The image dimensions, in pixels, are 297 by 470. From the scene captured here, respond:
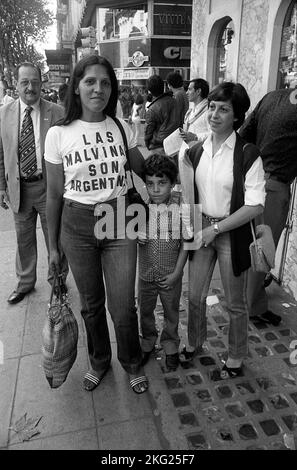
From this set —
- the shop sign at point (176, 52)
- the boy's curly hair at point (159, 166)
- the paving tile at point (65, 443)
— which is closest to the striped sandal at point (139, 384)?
the paving tile at point (65, 443)

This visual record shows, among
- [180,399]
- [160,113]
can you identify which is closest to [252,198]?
[180,399]

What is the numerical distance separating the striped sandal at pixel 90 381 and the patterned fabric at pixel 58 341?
0.75 feet

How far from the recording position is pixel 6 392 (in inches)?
104

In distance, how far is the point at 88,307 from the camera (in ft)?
8.13

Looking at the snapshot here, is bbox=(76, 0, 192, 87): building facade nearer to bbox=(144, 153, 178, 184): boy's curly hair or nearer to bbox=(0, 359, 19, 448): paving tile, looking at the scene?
bbox=(144, 153, 178, 184): boy's curly hair

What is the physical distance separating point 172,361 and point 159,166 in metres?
1.39

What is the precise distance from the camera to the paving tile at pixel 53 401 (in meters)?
2.37

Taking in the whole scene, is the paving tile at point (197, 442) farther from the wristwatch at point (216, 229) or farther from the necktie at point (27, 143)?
the necktie at point (27, 143)

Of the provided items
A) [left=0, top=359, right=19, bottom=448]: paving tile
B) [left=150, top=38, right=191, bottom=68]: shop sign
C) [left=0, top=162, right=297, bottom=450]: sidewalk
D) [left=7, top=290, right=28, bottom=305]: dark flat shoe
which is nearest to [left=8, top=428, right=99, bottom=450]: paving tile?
[left=0, top=162, right=297, bottom=450]: sidewalk

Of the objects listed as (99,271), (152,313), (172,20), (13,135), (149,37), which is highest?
(172,20)

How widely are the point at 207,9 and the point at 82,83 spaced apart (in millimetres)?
4544

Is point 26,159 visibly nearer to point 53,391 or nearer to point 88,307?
point 88,307

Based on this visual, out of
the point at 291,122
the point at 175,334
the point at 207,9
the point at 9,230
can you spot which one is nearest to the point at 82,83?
the point at 291,122

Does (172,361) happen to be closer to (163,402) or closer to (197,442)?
(163,402)
